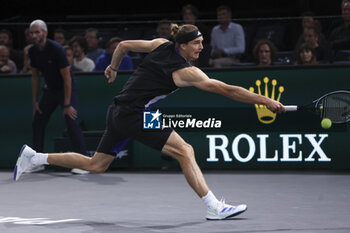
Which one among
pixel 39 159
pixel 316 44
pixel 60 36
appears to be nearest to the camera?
pixel 39 159

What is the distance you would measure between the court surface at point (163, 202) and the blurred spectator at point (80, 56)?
159 centimetres

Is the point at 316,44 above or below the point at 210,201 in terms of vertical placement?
above

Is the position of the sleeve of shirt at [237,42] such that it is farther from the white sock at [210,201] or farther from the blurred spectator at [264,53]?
the white sock at [210,201]

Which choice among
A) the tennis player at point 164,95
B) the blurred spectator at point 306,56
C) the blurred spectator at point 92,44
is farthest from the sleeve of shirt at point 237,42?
the tennis player at point 164,95

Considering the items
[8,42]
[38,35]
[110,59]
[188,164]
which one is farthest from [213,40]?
[188,164]

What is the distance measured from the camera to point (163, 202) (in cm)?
739

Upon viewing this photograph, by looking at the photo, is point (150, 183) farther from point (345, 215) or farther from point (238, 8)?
point (238, 8)

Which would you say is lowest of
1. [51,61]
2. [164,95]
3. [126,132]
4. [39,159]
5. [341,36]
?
[39,159]

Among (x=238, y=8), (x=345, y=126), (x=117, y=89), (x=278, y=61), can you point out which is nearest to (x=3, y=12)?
(x=238, y=8)

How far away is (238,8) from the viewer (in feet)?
47.8

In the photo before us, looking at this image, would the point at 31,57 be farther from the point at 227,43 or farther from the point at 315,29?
the point at 315,29

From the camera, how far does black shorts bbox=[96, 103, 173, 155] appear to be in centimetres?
641

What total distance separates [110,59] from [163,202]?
3.47m

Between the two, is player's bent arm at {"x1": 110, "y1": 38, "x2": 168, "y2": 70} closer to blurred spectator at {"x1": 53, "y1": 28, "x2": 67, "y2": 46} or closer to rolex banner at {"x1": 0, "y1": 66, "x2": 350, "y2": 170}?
rolex banner at {"x1": 0, "y1": 66, "x2": 350, "y2": 170}
